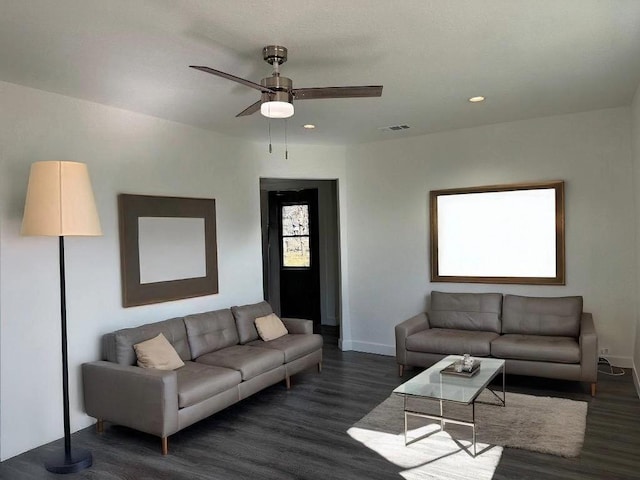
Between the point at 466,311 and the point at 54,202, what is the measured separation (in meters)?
4.24

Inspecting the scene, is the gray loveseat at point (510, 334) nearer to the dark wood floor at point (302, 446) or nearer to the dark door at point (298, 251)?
the dark wood floor at point (302, 446)

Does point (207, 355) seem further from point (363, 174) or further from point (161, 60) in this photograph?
point (363, 174)

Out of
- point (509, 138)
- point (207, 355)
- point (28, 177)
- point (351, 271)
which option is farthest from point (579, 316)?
point (28, 177)

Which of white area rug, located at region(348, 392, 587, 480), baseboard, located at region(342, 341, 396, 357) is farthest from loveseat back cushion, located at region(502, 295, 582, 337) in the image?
baseboard, located at region(342, 341, 396, 357)

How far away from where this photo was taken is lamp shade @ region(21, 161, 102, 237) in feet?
10.7

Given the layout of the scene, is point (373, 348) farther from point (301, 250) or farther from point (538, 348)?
point (301, 250)

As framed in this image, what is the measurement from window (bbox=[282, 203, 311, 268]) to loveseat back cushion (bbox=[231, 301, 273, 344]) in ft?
11.0

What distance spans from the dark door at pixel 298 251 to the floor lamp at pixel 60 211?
17.4ft

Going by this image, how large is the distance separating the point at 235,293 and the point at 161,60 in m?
3.08

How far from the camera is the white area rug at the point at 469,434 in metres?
3.15

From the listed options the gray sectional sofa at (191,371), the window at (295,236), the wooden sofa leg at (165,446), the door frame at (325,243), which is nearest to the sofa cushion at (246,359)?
the gray sectional sofa at (191,371)

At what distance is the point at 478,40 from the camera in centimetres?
307

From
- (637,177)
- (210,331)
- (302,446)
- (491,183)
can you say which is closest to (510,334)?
(491,183)

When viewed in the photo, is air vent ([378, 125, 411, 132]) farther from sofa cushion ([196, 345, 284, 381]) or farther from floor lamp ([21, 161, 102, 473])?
floor lamp ([21, 161, 102, 473])
